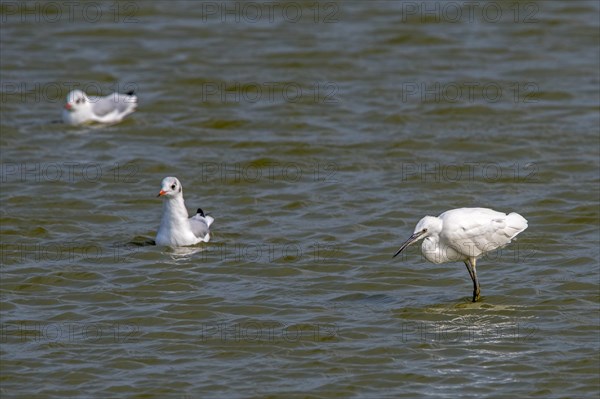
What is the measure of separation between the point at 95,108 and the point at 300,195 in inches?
180

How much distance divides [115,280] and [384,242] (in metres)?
3.10

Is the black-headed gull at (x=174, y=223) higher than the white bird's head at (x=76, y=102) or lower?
lower

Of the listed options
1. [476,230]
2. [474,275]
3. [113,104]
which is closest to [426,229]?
[476,230]

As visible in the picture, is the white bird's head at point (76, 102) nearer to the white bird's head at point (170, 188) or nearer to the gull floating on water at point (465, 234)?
the white bird's head at point (170, 188)

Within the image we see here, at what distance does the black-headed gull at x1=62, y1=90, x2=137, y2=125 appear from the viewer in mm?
19594

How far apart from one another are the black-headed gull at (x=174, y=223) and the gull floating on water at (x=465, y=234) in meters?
3.24

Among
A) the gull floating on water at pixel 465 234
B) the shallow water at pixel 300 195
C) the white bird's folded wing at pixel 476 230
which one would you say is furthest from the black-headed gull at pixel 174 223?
the white bird's folded wing at pixel 476 230

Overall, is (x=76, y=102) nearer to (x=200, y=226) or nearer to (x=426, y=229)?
(x=200, y=226)

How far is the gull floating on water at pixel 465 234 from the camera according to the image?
12242 mm

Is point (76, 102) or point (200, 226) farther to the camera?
point (76, 102)

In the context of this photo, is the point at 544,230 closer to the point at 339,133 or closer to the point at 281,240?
the point at 281,240

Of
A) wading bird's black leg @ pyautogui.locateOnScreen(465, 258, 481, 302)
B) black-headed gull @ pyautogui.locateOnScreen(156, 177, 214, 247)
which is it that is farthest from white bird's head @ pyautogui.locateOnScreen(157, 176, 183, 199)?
wading bird's black leg @ pyautogui.locateOnScreen(465, 258, 481, 302)

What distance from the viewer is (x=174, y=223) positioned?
1461 cm

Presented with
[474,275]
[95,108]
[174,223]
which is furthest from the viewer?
[95,108]
